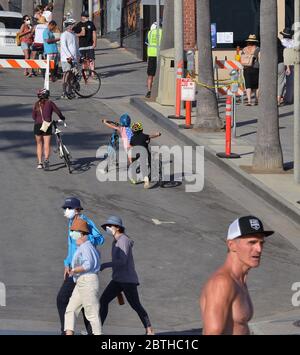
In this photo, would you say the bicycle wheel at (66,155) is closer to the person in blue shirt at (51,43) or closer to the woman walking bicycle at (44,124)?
the woman walking bicycle at (44,124)

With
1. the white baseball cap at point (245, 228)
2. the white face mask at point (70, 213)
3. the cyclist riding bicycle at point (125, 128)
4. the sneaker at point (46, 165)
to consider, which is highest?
the white baseball cap at point (245, 228)

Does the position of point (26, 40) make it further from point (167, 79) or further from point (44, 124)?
point (44, 124)

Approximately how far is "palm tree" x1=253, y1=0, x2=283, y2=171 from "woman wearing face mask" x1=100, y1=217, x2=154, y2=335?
398 inches

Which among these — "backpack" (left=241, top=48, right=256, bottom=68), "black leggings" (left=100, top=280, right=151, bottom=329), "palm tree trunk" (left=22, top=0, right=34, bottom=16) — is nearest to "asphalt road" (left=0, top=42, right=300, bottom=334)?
"black leggings" (left=100, top=280, right=151, bottom=329)

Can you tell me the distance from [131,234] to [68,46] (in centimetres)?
1476

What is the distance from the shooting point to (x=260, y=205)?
2069 cm

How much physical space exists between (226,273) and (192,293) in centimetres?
815

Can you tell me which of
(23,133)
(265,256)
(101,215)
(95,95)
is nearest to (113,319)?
(265,256)

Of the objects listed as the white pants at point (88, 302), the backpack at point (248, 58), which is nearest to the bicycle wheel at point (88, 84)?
the backpack at point (248, 58)

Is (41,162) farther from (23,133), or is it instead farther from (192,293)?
(192,293)

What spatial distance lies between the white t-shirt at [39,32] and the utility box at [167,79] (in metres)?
6.18

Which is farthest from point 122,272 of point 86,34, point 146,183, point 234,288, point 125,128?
point 86,34

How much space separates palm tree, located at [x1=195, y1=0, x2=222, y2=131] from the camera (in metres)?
27.5

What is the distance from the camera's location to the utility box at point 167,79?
30969 millimetres
